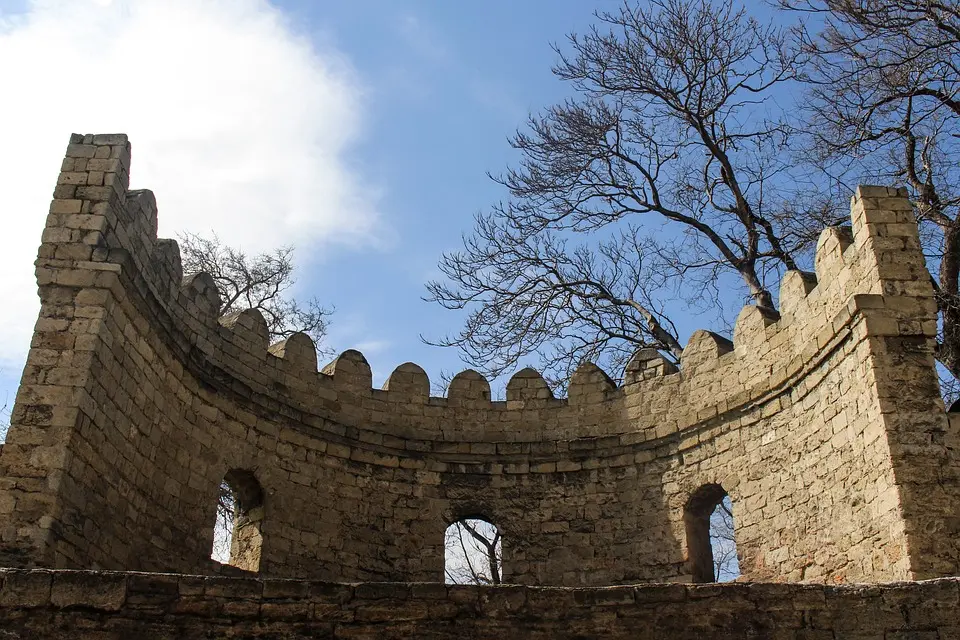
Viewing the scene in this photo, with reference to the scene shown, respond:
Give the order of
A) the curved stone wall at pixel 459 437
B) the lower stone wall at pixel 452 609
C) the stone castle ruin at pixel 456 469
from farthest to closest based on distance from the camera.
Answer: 1. the curved stone wall at pixel 459 437
2. the stone castle ruin at pixel 456 469
3. the lower stone wall at pixel 452 609

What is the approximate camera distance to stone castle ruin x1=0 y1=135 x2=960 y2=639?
26.1 ft

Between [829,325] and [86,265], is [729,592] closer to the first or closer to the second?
[829,325]

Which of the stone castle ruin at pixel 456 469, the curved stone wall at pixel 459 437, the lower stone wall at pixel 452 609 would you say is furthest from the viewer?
the curved stone wall at pixel 459 437

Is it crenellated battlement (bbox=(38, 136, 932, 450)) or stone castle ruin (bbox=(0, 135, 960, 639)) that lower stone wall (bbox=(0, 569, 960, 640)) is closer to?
stone castle ruin (bbox=(0, 135, 960, 639))

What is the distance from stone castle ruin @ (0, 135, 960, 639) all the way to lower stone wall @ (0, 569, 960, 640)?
0.02 metres

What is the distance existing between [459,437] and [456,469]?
0.41 m

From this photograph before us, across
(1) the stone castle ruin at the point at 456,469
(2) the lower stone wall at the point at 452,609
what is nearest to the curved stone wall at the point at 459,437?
(1) the stone castle ruin at the point at 456,469

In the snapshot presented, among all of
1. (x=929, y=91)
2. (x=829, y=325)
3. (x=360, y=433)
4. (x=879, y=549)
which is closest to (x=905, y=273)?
(x=829, y=325)

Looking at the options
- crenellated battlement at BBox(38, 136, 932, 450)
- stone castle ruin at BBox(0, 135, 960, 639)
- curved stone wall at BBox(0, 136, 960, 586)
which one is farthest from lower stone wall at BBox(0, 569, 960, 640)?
crenellated battlement at BBox(38, 136, 932, 450)

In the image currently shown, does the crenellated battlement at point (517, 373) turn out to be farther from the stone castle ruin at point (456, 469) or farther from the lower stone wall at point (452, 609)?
the lower stone wall at point (452, 609)

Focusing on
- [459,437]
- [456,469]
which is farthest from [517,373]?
[456,469]

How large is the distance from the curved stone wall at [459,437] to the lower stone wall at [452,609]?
75cm

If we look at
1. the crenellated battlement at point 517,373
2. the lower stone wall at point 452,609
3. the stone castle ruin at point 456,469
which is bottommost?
the lower stone wall at point 452,609

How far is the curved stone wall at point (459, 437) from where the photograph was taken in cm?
890
